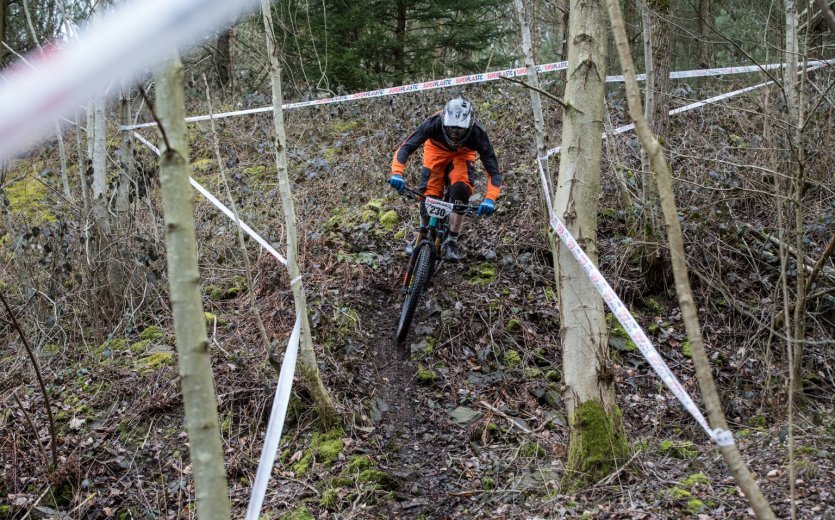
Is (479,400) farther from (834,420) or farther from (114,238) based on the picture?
(114,238)

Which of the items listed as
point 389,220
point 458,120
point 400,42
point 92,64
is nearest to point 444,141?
point 458,120

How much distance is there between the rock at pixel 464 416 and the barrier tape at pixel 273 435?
1.56m

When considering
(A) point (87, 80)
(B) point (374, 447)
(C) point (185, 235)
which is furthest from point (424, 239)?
(A) point (87, 80)

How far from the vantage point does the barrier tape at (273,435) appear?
113 inches

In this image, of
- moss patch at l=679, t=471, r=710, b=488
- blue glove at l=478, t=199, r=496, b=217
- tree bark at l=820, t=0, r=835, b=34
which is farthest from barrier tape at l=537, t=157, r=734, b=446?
blue glove at l=478, t=199, r=496, b=217

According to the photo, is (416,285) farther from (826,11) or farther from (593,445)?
(826,11)

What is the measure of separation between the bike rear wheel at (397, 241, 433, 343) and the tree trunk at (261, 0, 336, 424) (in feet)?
4.39

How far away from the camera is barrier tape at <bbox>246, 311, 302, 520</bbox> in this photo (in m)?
2.88

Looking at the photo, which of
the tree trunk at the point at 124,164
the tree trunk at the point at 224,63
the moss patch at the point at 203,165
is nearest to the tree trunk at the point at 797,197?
the tree trunk at the point at 124,164

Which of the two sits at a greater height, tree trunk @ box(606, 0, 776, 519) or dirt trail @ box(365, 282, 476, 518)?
tree trunk @ box(606, 0, 776, 519)

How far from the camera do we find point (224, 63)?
47.2 feet

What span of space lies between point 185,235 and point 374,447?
335cm

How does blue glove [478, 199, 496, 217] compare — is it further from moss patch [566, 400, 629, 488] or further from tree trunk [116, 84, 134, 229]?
tree trunk [116, 84, 134, 229]

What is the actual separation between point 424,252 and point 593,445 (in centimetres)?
290
